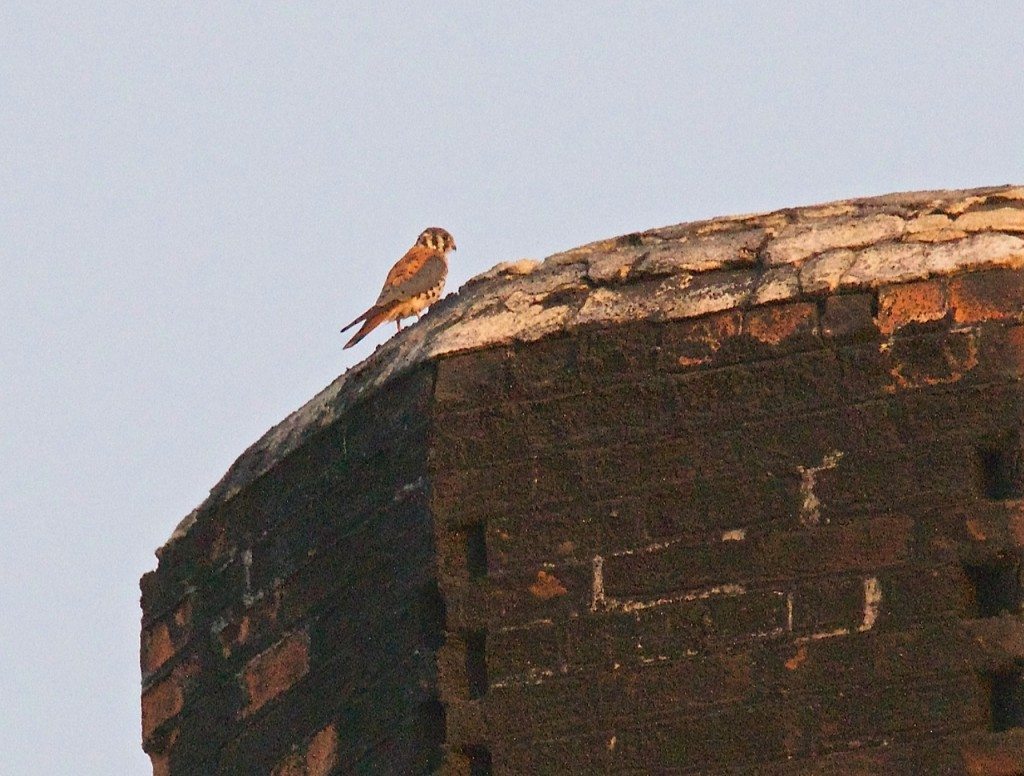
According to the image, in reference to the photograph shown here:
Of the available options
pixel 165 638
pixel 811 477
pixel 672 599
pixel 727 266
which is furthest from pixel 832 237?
pixel 165 638

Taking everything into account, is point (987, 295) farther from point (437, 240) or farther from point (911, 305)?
point (437, 240)

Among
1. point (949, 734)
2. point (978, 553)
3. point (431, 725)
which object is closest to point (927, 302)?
point (978, 553)

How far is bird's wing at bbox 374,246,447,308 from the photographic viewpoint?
11.9 metres

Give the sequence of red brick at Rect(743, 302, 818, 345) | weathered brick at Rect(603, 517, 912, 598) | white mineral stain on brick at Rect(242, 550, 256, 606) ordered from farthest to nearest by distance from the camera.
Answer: white mineral stain on brick at Rect(242, 550, 256, 606) → red brick at Rect(743, 302, 818, 345) → weathered brick at Rect(603, 517, 912, 598)

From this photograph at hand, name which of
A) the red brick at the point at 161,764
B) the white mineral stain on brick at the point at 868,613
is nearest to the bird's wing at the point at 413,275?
the red brick at the point at 161,764

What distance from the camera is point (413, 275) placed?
1222 centimetres

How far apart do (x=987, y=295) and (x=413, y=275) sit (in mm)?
4498

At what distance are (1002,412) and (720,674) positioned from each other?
1.08 meters

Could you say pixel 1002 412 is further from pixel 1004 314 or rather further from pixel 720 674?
pixel 720 674

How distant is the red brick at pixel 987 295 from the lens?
806 centimetres

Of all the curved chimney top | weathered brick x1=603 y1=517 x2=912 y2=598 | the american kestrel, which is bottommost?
weathered brick x1=603 y1=517 x2=912 y2=598

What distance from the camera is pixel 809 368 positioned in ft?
26.7

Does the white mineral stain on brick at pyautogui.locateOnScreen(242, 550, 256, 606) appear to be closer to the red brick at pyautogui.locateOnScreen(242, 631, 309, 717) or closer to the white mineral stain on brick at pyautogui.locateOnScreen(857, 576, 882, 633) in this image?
the red brick at pyautogui.locateOnScreen(242, 631, 309, 717)

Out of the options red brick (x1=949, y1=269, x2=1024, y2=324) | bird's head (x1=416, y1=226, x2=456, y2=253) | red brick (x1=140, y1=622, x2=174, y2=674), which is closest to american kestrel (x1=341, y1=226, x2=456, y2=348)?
bird's head (x1=416, y1=226, x2=456, y2=253)
